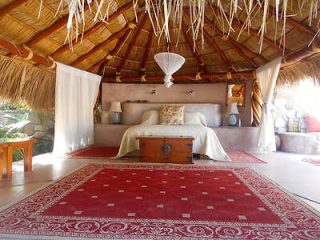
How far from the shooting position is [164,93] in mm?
7285

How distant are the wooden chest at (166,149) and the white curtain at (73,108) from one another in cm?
187

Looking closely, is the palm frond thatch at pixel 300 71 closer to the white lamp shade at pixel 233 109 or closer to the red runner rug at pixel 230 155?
the white lamp shade at pixel 233 109

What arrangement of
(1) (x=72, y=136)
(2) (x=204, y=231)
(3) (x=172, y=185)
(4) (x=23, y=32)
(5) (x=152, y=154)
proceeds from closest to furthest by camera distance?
(2) (x=204, y=231)
(3) (x=172, y=185)
(4) (x=23, y=32)
(5) (x=152, y=154)
(1) (x=72, y=136)

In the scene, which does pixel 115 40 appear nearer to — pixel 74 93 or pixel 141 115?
pixel 74 93

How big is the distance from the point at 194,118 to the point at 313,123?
285 cm

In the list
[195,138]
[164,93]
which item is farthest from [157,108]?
[195,138]

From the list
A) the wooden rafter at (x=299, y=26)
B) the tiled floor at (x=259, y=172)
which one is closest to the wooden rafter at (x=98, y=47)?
the tiled floor at (x=259, y=172)

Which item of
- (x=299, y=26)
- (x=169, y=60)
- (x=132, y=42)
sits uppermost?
(x=132, y=42)

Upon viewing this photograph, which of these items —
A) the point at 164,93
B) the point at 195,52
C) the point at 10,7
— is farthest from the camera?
the point at 164,93

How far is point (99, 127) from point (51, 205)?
4.43m

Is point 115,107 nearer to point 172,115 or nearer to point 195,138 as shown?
point 172,115

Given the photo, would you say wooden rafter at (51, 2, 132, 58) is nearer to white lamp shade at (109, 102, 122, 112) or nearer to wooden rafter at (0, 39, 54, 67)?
wooden rafter at (0, 39, 54, 67)

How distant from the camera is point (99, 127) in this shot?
271 inches

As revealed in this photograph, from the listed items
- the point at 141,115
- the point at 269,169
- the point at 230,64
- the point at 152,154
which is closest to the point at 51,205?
the point at 152,154
